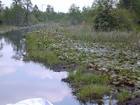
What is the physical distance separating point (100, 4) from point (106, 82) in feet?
43.4

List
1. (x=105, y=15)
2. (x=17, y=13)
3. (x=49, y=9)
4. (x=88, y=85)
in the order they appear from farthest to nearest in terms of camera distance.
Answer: (x=49, y=9), (x=17, y=13), (x=105, y=15), (x=88, y=85)

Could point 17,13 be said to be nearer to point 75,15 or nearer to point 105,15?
point 75,15

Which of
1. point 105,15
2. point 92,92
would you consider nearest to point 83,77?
point 92,92

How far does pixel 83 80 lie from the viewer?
249 inches

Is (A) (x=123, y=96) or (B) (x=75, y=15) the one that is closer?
(A) (x=123, y=96)

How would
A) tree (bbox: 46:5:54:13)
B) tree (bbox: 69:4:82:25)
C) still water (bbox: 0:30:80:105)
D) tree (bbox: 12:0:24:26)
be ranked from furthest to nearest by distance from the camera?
1. tree (bbox: 46:5:54:13)
2. tree (bbox: 12:0:24:26)
3. tree (bbox: 69:4:82:25)
4. still water (bbox: 0:30:80:105)

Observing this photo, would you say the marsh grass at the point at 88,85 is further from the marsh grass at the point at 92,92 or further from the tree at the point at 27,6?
the tree at the point at 27,6

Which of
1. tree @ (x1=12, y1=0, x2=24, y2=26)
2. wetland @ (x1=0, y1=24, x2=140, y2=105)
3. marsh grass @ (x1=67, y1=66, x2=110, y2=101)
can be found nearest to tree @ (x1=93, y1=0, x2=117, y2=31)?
wetland @ (x1=0, y1=24, x2=140, y2=105)

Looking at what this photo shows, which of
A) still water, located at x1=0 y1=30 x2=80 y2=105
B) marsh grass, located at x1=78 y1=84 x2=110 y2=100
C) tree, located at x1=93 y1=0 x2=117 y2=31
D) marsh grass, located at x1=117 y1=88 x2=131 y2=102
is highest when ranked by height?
tree, located at x1=93 y1=0 x2=117 y2=31

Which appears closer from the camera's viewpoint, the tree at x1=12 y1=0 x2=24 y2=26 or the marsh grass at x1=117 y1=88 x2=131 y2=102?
the marsh grass at x1=117 y1=88 x2=131 y2=102

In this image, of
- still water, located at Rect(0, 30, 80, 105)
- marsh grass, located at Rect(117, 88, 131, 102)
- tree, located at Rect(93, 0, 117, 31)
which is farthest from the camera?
tree, located at Rect(93, 0, 117, 31)

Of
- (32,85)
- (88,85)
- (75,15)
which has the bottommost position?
(32,85)

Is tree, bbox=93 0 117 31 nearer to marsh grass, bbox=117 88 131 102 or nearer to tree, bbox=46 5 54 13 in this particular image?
marsh grass, bbox=117 88 131 102

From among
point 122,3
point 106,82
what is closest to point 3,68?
point 106,82
